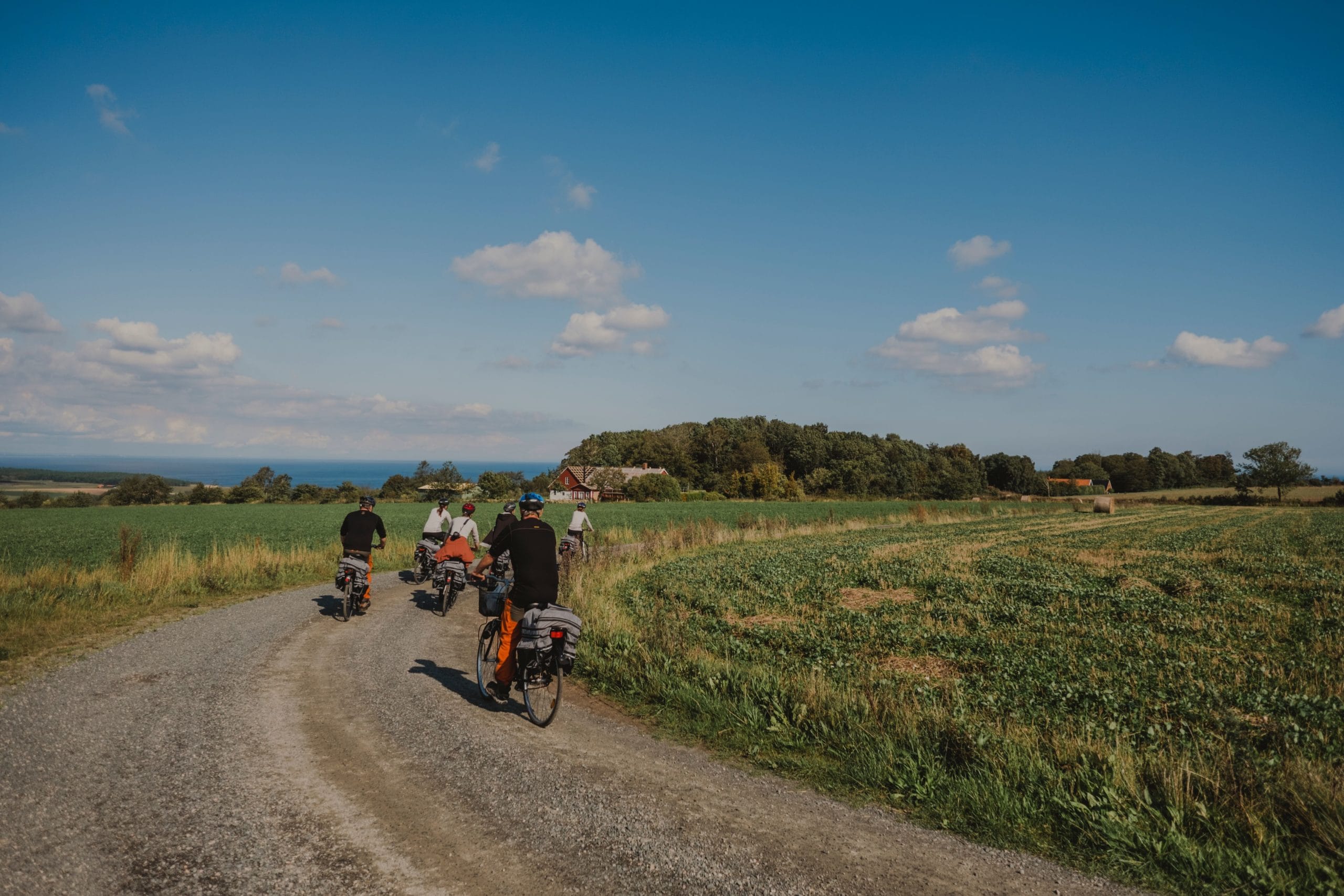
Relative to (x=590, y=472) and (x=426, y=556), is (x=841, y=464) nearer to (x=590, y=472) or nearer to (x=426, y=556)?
(x=590, y=472)

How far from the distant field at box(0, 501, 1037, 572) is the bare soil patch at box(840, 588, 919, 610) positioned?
52.0 ft

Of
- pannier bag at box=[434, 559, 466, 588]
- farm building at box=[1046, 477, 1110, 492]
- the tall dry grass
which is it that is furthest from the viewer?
farm building at box=[1046, 477, 1110, 492]

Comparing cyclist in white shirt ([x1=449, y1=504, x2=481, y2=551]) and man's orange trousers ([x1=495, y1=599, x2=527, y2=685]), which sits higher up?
cyclist in white shirt ([x1=449, y1=504, x2=481, y2=551])

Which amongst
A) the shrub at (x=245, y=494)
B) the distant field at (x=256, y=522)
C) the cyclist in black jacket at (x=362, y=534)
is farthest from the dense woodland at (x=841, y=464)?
the cyclist in black jacket at (x=362, y=534)

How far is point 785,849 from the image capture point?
5105mm

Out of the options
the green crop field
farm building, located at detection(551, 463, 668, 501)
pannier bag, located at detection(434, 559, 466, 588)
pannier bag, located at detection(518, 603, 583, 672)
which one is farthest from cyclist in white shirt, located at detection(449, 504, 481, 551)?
farm building, located at detection(551, 463, 668, 501)

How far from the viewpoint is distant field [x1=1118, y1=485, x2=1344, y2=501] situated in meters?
90.2

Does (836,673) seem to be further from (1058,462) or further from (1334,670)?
(1058,462)

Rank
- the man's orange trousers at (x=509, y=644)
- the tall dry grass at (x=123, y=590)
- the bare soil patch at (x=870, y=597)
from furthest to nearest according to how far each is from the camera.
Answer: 1. the bare soil patch at (x=870, y=597)
2. the tall dry grass at (x=123, y=590)
3. the man's orange trousers at (x=509, y=644)

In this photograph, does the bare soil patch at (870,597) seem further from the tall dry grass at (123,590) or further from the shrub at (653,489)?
the shrub at (653,489)

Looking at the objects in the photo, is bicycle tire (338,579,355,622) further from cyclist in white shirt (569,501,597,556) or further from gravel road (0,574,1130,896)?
cyclist in white shirt (569,501,597,556)

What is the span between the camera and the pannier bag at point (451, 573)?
15.2 m

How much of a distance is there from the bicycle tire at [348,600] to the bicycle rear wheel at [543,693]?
7.34 metres

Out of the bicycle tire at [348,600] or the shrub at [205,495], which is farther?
the shrub at [205,495]
